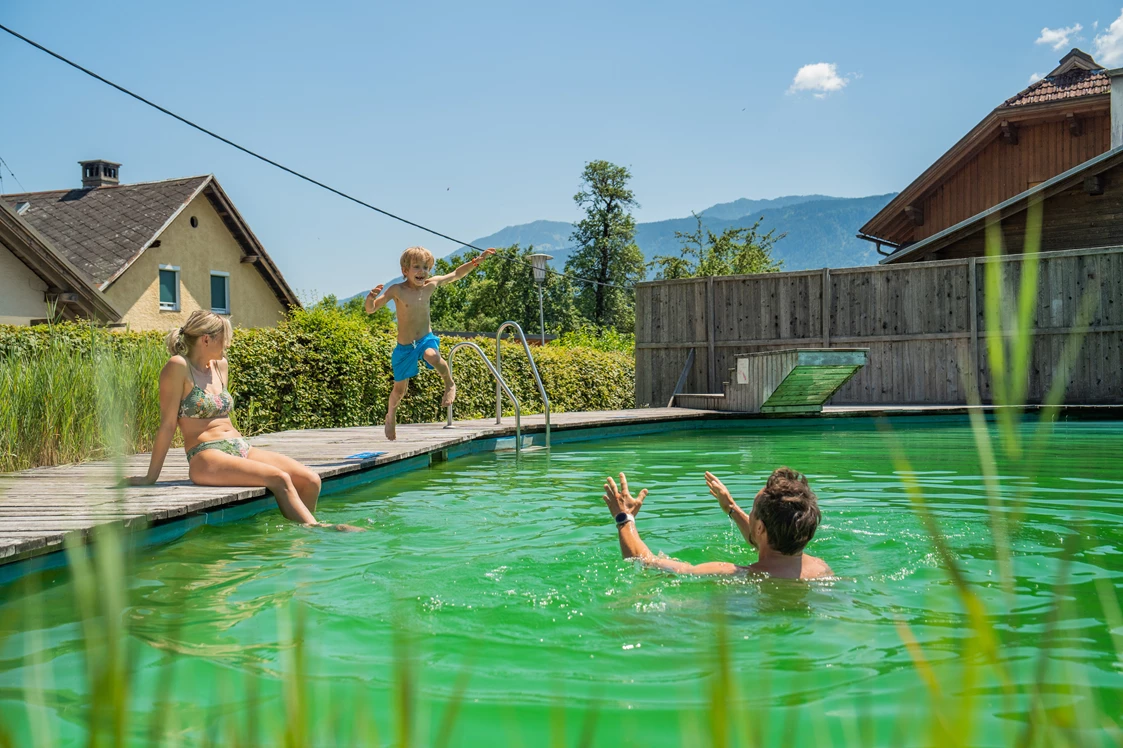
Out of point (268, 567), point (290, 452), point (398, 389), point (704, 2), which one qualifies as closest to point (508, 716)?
point (268, 567)

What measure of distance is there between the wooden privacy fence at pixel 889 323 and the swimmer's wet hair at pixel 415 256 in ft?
24.8

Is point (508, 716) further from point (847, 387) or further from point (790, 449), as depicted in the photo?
point (847, 387)

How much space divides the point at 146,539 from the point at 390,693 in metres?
2.80

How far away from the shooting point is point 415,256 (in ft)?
29.2

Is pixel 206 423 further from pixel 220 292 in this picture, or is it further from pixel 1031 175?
pixel 220 292

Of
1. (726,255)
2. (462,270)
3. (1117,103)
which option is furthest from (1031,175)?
(726,255)

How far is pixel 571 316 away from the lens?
58688mm

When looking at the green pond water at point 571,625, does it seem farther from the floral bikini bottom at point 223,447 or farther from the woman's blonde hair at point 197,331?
the woman's blonde hair at point 197,331

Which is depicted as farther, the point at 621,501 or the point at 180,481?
the point at 180,481

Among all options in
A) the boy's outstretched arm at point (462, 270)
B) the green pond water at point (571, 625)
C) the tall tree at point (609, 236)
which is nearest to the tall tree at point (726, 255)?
the tall tree at point (609, 236)

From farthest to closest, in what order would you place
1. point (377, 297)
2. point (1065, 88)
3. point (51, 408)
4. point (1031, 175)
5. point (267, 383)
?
point (1031, 175) < point (1065, 88) < point (267, 383) < point (377, 297) < point (51, 408)

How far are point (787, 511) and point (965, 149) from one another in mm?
20464

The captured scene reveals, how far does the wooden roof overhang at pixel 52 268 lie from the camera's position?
17672 mm

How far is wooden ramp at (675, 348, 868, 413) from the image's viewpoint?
13.5m
